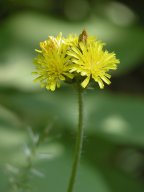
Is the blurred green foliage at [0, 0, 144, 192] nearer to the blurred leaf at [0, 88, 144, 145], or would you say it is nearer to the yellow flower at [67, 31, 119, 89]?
the blurred leaf at [0, 88, 144, 145]

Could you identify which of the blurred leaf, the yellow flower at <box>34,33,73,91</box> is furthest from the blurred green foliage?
the yellow flower at <box>34,33,73,91</box>

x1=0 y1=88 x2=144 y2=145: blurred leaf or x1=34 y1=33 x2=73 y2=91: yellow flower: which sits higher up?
x1=34 y1=33 x2=73 y2=91: yellow flower

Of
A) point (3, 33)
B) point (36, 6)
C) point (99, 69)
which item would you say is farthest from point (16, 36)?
point (99, 69)

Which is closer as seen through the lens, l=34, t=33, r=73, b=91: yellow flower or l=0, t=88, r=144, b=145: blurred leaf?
l=34, t=33, r=73, b=91: yellow flower

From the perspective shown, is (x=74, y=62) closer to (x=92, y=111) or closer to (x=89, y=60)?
(x=89, y=60)

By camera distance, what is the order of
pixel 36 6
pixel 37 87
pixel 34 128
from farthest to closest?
pixel 36 6 → pixel 37 87 → pixel 34 128

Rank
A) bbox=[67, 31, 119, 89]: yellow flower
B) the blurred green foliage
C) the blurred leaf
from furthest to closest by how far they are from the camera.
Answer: the blurred leaf → the blurred green foliage → bbox=[67, 31, 119, 89]: yellow flower

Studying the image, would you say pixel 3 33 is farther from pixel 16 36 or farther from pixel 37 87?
pixel 37 87

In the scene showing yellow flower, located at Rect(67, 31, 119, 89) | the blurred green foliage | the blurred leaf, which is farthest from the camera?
the blurred leaf
